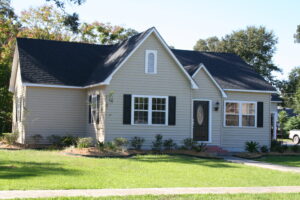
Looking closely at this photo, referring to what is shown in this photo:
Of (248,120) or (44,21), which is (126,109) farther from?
(44,21)

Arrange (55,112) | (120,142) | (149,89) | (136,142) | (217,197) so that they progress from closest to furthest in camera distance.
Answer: (217,197), (120,142), (136,142), (149,89), (55,112)

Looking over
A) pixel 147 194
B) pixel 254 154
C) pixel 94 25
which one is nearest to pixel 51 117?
pixel 254 154

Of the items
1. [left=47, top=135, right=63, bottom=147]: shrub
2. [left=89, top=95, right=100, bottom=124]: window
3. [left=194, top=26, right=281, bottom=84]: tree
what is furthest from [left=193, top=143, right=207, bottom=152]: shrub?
[left=194, top=26, right=281, bottom=84]: tree

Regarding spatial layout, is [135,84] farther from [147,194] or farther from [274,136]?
[274,136]

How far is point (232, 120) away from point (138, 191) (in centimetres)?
1424

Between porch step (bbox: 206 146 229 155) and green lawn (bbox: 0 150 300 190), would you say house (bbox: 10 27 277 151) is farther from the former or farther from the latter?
green lawn (bbox: 0 150 300 190)

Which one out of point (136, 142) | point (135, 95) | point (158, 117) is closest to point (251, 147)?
point (158, 117)

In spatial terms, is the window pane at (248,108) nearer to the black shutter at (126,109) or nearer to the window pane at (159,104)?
the window pane at (159,104)

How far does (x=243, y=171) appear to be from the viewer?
14852mm

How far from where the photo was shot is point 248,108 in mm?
24125

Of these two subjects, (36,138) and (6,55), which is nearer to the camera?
(36,138)

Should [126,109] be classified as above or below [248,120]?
above

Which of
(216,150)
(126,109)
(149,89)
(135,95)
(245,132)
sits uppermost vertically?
(149,89)

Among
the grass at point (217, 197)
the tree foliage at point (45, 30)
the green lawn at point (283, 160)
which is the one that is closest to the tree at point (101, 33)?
the tree foliage at point (45, 30)
